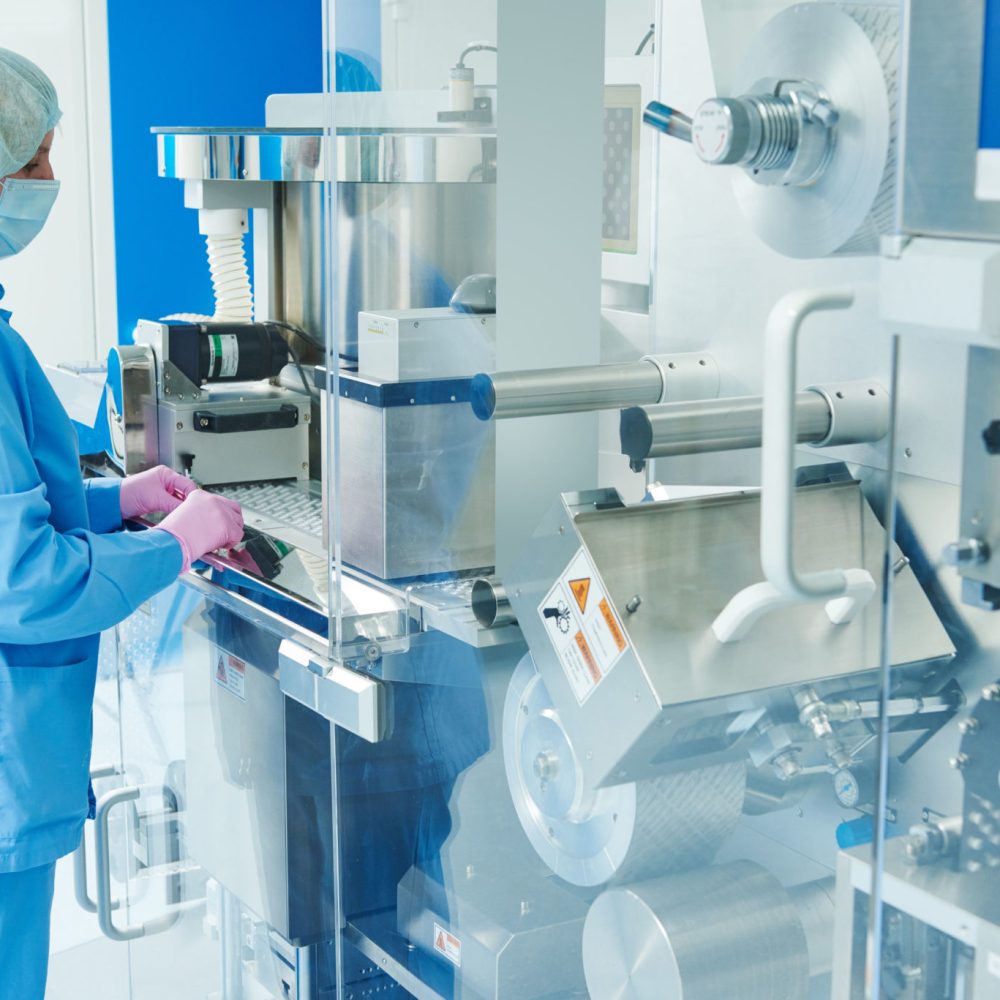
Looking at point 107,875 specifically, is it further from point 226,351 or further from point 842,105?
point 842,105

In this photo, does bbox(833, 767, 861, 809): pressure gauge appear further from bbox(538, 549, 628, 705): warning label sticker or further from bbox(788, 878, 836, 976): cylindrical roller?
bbox(538, 549, 628, 705): warning label sticker

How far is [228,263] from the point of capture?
7.13 ft

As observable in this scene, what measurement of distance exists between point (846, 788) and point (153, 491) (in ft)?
3.78

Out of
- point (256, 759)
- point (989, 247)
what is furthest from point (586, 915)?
point (989, 247)

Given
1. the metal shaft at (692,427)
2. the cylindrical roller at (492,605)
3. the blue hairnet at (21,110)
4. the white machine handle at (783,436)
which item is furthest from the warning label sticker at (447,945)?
the blue hairnet at (21,110)

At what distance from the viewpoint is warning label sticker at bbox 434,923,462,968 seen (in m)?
1.62

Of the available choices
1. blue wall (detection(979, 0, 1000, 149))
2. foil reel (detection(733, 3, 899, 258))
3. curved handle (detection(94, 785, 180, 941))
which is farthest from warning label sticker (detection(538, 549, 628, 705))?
curved handle (detection(94, 785, 180, 941))

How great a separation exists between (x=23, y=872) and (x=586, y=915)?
31.8 inches

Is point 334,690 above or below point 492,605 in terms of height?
below

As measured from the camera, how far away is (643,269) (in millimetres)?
1453

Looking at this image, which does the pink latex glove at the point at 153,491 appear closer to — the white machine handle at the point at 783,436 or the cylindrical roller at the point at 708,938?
the cylindrical roller at the point at 708,938

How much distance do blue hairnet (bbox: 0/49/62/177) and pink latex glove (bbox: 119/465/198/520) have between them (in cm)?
45

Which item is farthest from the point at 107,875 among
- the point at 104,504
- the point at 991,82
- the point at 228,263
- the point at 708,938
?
the point at 991,82

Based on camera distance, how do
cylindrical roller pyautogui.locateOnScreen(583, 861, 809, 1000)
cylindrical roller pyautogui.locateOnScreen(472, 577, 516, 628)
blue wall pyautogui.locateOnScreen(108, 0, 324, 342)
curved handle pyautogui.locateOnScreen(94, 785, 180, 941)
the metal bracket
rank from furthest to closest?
blue wall pyautogui.locateOnScreen(108, 0, 324, 342) < curved handle pyautogui.locateOnScreen(94, 785, 180, 941) < the metal bracket < cylindrical roller pyautogui.locateOnScreen(472, 577, 516, 628) < cylindrical roller pyautogui.locateOnScreen(583, 861, 809, 1000)
